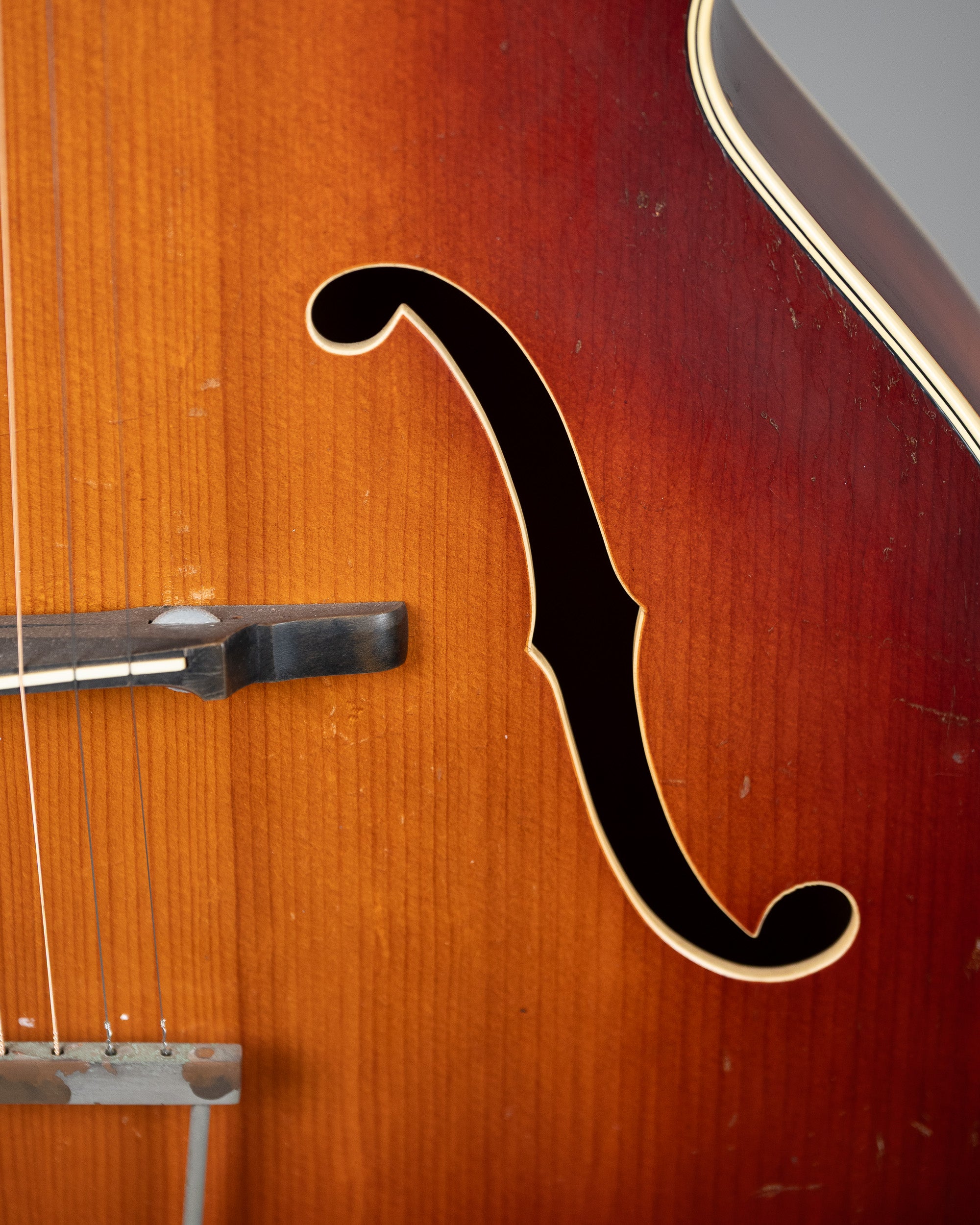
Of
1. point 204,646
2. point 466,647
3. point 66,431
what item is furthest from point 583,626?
point 66,431

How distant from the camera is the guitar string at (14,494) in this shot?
0.43 m

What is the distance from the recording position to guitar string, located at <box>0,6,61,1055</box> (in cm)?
43

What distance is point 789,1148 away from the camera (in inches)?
18.9

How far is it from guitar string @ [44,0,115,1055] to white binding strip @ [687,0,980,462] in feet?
1.03

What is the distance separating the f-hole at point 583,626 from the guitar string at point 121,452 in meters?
0.10

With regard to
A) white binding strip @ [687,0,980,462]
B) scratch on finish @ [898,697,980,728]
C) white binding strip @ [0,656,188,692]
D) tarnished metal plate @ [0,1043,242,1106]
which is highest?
white binding strip @ [687,0,980,462]

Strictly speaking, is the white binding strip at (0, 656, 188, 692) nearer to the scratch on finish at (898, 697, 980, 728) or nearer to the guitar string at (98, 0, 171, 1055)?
the guitar string at (98, 0, 171, 1055)

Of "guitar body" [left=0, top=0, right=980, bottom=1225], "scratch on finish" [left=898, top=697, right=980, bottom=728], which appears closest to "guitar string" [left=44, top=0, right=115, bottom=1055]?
"guitar body" [left=0, top=0, right=980, bottom=1225]

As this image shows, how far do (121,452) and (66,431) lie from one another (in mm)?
31

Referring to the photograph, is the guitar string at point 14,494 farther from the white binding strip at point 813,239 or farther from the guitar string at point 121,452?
the white binding strip at point 813,239

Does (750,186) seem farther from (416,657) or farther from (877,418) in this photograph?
(416,657)

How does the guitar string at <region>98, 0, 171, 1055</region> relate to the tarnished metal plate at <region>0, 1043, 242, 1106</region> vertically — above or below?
above

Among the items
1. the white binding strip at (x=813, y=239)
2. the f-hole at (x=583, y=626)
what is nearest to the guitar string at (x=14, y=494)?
the f-hole at (x=583, y=626)

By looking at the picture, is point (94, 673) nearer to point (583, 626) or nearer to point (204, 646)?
point (204, 646)
